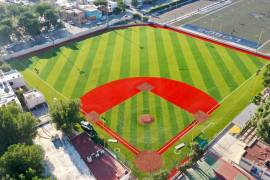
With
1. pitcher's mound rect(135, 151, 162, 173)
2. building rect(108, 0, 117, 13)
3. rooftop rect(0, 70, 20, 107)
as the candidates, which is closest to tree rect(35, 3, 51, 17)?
building rect(108, 0, 117, 13)

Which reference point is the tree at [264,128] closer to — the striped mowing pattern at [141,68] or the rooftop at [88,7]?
the striped mowing pattern at [141,68]

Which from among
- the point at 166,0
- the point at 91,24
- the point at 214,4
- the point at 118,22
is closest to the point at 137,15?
the point at 118,22

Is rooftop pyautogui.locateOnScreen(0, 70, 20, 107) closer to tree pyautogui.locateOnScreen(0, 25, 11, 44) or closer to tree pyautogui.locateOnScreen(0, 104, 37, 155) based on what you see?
tree pyautogui.locateOnScreen(0, 104, 37, 155)

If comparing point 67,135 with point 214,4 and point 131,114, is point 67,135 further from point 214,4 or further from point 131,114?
point 214,4

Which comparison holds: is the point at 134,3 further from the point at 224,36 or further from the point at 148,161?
the point at 148,161

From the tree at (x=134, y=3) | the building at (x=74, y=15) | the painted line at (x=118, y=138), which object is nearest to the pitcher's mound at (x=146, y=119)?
the painted line at (x=118, y=138)

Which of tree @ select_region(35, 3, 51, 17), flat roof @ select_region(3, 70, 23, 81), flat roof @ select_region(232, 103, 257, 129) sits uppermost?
tree @ select_region(35, 3, 51, 17)

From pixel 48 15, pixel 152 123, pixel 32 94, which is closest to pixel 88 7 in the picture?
pixel 48 15
